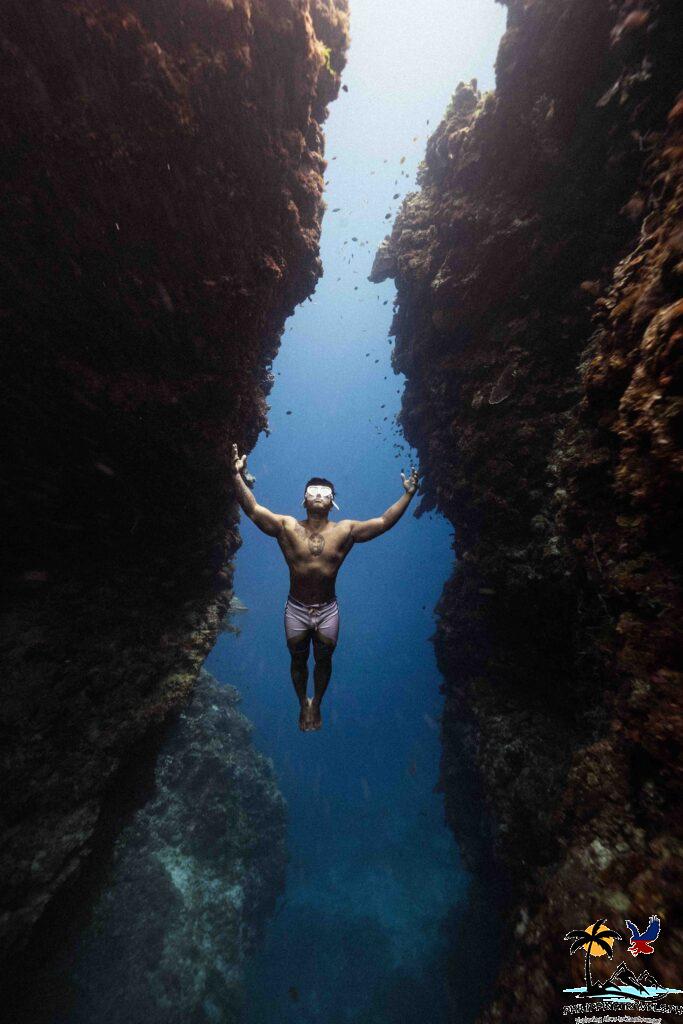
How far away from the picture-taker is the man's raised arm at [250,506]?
5.30 meters

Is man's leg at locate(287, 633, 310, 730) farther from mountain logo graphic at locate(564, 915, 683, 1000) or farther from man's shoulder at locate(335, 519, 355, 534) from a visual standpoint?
mountain logo graphic at locate(564, 915, 683, 1000)

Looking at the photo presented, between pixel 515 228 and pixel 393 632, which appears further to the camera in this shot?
pixel 393 632

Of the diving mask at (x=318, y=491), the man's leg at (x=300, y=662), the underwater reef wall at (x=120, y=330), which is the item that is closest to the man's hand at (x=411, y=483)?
the diving mask at (x=318, y=491)

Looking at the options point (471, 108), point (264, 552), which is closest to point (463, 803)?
point (471, 108)

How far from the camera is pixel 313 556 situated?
Answer: 5.26 m

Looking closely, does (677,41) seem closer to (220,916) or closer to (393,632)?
(220,916)

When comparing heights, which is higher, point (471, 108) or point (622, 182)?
point (471, 108)

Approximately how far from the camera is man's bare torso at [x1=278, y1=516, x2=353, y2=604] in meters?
5.22

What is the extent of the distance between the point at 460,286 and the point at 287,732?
68.8m

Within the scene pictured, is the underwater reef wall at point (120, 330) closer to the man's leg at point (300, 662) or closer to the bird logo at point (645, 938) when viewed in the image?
the man's leg at point (300, 662)

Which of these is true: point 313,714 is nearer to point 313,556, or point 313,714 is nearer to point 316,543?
point 313,556

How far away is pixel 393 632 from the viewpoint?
90.6 metres

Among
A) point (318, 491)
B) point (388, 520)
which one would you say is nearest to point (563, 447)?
point (388, 520)

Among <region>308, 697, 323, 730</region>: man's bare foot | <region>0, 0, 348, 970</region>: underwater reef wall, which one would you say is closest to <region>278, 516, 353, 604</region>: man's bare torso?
<region>308, 697, 323, 730</region>: man's bare foot
